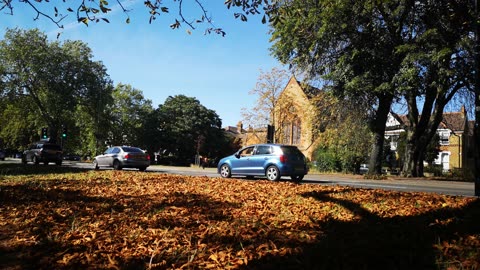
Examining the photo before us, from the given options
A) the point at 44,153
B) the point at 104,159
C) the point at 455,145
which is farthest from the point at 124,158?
the point at 455,145

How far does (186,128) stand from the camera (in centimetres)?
6197

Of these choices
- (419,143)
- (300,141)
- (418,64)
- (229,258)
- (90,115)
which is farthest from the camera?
(300,141)

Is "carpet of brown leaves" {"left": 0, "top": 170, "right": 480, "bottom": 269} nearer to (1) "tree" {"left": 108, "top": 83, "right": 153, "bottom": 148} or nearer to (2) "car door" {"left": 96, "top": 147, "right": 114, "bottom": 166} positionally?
(2) "car door" {"left": 96, "top": 147, "right": 114, "bottom": 166}

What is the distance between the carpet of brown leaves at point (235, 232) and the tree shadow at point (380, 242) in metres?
0.01

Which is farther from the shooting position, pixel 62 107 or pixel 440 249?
pixel 62 107

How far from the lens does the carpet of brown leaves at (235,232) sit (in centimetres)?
363

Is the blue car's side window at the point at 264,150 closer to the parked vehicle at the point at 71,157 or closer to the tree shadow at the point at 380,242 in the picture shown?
the tree shadow at the point at 380,242

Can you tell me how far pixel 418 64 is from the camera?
19438 millimetres

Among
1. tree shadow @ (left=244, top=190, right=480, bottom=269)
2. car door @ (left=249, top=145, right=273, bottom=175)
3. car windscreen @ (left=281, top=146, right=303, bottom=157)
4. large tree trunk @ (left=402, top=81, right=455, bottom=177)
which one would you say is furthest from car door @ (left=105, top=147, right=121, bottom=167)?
large tree trunk @ (left=402, top=81, right=455, bottom=177)

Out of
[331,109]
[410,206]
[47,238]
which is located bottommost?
[47,238]

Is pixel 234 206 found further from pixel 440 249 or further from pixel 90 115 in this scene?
pixel 90 115

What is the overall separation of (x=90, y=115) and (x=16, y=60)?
11.4 m

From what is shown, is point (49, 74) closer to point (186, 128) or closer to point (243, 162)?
point (186, 128)

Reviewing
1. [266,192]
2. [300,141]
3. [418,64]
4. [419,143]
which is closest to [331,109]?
[419,143]
